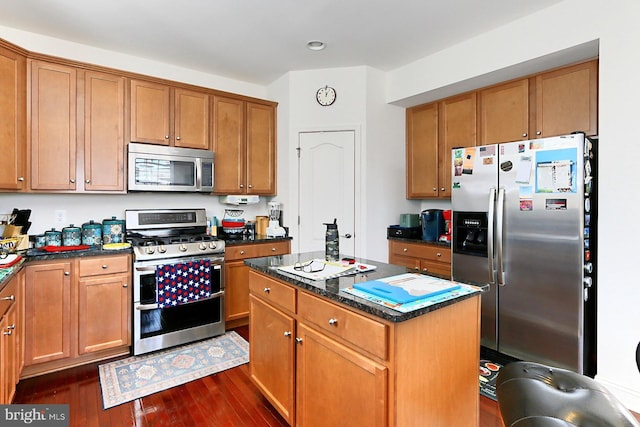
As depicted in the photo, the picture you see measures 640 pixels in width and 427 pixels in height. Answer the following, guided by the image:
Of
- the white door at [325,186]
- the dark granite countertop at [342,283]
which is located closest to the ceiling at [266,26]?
the white door at [325,186]

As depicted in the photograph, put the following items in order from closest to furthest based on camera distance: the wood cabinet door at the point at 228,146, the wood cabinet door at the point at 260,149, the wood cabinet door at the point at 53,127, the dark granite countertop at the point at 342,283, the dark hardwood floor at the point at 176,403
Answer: the dark granite countertop at the point at 342,283 → the dark hardwood floor at the point at 176,403 → the wood cabinet door at the point at 53,127 → the wood cabinet door at the point at 228,146 → the wood cabinet door at the point at 260,149

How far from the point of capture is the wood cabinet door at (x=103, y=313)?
8.88 feet

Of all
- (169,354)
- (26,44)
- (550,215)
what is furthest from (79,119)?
(550,215)

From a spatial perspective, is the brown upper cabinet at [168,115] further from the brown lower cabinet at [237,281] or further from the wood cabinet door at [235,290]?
the wood cabinet door at [235,290]

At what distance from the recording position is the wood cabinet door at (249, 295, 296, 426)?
6.04 feet

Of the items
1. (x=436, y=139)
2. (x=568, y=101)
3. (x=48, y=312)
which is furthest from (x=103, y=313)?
(x=568, y=101)

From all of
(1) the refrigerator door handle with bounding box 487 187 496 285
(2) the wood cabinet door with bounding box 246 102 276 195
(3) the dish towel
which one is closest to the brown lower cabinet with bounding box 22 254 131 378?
(3) the dish towel

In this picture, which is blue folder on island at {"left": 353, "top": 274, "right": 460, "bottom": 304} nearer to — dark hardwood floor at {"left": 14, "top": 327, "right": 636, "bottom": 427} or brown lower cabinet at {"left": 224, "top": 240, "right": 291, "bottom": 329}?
dark hardwood floor at {"left": 14, "top": 327, "right": 636, "bottom": 427}

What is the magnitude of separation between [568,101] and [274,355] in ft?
9.63

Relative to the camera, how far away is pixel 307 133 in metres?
3.78

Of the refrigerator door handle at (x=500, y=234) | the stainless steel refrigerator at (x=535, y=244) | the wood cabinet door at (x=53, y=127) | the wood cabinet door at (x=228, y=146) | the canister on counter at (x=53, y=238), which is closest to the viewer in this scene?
the stainless steel refrigerator at (x=535, y=244)

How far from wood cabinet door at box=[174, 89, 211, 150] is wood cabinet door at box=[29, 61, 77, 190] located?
843 millimetres

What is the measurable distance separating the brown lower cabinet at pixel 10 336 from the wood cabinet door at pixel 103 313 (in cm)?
40

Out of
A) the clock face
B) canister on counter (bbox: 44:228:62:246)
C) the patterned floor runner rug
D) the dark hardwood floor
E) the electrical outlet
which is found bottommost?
the dark hardwood floor
